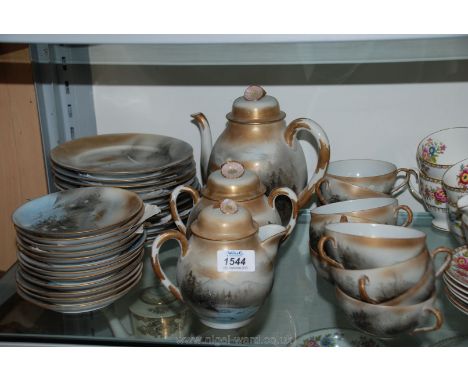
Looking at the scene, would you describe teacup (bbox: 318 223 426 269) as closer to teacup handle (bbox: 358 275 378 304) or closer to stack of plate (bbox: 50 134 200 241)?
teacup handle (bbox: 358 275 378 304)

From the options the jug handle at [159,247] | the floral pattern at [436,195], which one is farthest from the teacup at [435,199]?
the jug handle at [159,247]

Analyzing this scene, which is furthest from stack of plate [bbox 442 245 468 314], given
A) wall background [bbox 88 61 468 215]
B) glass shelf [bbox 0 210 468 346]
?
wall background [bbox 88 61 468 215]

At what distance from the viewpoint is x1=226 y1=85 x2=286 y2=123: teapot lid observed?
0.96 m

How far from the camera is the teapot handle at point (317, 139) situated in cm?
97

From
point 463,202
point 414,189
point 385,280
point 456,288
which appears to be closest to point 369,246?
point 385,280

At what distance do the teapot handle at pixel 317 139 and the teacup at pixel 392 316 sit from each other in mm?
242

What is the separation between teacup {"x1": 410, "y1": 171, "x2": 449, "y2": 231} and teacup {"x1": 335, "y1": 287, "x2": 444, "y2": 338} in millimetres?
322

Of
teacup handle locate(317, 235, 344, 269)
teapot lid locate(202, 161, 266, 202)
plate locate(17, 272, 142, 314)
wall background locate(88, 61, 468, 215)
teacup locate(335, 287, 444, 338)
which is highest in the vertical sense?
wall background locate(88, 61, 468, 215)

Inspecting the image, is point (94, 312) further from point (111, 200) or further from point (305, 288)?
point (305, 288)

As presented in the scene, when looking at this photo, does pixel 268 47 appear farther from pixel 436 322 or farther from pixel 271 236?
pixel 436 322

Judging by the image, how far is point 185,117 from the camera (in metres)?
1.19

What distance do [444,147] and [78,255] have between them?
0.66 m

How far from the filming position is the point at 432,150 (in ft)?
3.59

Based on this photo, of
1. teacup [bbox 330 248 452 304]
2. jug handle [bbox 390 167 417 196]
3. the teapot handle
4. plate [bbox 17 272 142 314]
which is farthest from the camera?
jug handle [bbox 390 167 417 196]
